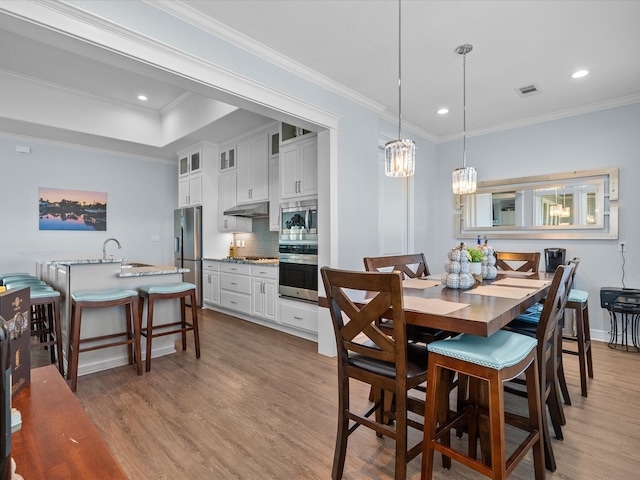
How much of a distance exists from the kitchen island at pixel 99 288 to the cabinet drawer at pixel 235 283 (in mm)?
1393

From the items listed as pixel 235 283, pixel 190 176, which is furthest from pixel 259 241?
pixel 190 176

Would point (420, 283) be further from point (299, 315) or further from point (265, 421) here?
point (299, 315)

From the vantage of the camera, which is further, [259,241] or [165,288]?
[259,241]

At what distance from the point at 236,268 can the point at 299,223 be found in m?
1.46

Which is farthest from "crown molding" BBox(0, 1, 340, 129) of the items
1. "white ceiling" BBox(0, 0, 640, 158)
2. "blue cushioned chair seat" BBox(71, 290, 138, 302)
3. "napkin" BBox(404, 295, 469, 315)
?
"napkin" BBox(404, 295, 469, 315)

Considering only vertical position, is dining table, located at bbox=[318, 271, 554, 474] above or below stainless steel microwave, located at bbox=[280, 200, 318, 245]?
below

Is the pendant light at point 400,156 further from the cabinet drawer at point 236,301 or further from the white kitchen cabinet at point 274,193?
the cabinet drawer at point 236,301

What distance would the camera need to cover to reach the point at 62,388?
3.32 ft

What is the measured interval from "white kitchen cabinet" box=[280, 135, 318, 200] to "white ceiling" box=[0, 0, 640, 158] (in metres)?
0.69

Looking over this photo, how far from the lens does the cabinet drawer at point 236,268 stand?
4.78 meters

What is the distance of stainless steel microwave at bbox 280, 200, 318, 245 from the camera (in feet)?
12.8

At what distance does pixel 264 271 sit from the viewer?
14.8 ft

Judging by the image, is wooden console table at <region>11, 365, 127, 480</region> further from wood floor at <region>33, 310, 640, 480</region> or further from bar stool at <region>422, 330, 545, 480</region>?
bar stool at <region>422, 330, 545, 480</region>

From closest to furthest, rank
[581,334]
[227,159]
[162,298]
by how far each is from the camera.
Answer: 1. [581,334]
2. [162,298]
3. [227,159]
